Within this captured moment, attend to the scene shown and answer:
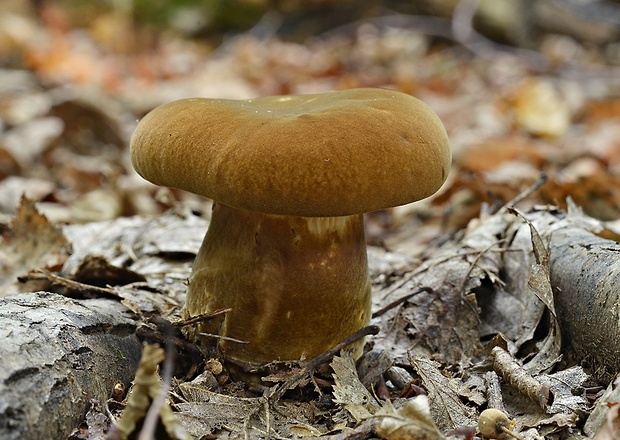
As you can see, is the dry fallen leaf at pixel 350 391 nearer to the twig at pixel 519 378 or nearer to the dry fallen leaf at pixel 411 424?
the dry fallen leaf at pixel 411 424

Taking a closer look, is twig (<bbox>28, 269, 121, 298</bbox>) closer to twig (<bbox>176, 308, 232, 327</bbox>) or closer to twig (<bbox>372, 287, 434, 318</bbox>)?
twig (<bbox>176, 308, 232, 327</bbox>)

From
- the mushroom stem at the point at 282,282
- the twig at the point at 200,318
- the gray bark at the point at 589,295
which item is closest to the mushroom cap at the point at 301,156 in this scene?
the mushroom stem at the point at 282,282

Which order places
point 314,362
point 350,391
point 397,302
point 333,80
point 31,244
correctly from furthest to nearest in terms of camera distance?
point 333,80 → point 31,244 → point 397,302 → point 314,362 → point 350,391

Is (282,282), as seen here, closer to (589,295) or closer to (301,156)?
(301,156)

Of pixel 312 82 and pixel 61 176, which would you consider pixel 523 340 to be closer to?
pixel 61 176

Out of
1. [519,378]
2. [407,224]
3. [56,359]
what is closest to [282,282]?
[56,359]

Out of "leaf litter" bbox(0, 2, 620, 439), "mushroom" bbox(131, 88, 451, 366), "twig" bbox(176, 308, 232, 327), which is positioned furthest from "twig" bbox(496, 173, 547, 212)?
"twig" bbox(176, 308, 232, 327)

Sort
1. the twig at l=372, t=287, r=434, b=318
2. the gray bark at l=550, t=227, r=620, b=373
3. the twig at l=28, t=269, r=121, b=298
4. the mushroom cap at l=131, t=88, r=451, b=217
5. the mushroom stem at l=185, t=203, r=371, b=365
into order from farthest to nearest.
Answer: the twig at l=372, t=287, r=434, b=318, the twig at l=28, t=269, r=121, b=298, the mushroom stem at l=185, t=203, r=371, b=365, the gray bark at l=550, t=227, r=620, b=373, the mushroom cap at l=131, t=88, r=451, b=217
